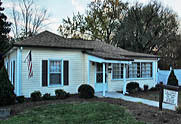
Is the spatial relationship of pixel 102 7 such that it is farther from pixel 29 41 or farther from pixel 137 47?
pixel 29 41

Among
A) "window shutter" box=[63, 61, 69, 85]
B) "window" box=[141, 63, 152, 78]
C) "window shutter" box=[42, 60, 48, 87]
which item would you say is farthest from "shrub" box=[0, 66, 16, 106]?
"window" box=[141, 63, 152, 78]

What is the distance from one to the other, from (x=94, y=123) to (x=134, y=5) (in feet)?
74.8

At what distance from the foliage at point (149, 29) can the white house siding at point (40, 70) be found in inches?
524

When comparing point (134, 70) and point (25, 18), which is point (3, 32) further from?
point (134, 70)

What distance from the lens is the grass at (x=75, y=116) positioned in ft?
18.1

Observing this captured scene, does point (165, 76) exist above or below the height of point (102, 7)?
below

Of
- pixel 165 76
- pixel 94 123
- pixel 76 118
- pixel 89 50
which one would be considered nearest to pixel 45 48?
pixel 89 50

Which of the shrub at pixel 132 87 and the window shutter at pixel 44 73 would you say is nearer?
the window shutter at pixel 44 73

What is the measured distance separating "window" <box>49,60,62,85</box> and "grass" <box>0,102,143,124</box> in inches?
131

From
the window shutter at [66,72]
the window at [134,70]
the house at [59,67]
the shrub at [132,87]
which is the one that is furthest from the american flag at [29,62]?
the window at [134,70]

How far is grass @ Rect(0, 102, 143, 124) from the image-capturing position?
5.53 metres

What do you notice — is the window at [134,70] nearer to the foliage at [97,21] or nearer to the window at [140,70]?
the window at [140,70]

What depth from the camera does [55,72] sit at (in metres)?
10.6

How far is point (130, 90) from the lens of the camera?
1247 cm
